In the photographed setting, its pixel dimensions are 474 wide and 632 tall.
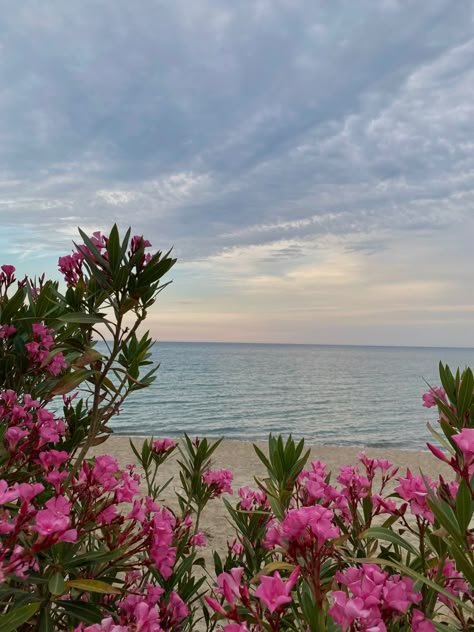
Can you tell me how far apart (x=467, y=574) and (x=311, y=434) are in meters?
21.8

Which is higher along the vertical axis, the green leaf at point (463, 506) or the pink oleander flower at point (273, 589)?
the green leaf at point (463, 506)

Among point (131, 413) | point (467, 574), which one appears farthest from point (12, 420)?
point (131, 413)

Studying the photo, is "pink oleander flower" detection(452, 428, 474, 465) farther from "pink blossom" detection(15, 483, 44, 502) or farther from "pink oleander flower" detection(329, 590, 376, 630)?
"pink blossom" detection(15, 483, 44, 502)

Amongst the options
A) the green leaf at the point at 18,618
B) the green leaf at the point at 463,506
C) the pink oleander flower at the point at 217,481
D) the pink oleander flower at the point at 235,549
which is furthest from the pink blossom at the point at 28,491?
the pink oleander flower at the point at 217,481

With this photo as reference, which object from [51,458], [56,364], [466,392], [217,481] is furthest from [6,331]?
[466,392]

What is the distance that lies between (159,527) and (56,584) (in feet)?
0.93

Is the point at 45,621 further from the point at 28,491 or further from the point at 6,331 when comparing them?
the point at 6,331

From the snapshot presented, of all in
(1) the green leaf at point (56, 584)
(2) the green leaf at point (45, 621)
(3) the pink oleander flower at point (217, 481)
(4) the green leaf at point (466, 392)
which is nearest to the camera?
(1) the green leaf at point (56, 584)

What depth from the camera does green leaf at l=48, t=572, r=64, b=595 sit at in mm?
984

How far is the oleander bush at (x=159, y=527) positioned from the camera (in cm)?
85

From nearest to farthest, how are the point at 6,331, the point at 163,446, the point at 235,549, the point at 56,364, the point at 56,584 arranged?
the point at 56,584
the point at 56,364
the point at 6,331
the point at 235,549
the point at 163,446

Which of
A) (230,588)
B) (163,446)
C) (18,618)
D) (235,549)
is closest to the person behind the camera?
(18,618)

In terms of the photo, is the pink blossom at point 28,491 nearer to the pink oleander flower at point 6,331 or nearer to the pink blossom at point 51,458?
the pink blossom at point 51,458

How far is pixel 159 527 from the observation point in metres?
1.21
